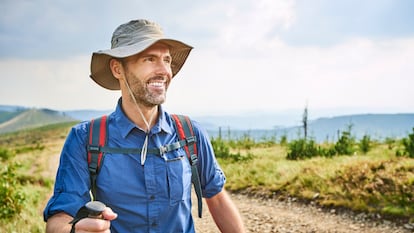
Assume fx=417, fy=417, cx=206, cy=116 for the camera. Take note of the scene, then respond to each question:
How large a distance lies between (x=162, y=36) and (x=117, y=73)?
1.29 ft

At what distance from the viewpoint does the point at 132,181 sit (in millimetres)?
2400

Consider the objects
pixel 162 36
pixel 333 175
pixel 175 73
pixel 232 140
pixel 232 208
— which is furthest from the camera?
pixel 232 140

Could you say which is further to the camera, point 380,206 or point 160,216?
point 380,206

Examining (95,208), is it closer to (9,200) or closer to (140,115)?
(140,115)

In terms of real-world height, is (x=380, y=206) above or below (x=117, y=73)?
below

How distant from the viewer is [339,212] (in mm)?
7754

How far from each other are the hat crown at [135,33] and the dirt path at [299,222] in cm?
517

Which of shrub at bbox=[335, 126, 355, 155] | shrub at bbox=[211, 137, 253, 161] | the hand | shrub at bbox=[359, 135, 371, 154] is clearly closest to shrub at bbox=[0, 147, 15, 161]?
shrub at bbox=[211, 137, 253, 161]

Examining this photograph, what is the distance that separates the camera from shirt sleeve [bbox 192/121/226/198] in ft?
8.86

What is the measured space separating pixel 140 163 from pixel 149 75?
534 millimetres

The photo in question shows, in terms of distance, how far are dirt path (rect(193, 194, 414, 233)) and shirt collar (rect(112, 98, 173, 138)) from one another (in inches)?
193

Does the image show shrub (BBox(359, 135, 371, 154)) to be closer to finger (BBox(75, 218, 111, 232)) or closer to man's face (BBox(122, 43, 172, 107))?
man's face (BBox(122, 43, 172, 107))

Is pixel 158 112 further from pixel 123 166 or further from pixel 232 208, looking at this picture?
pixel 232 208

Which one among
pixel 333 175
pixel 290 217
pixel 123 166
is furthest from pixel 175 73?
pixel 333 175
